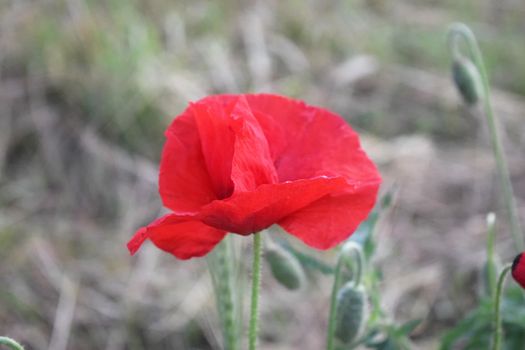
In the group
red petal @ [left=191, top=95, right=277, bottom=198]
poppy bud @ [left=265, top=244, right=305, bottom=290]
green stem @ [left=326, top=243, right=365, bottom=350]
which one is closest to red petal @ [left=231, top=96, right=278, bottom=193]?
red petal @ [left=191, top=95, right=277, bottom=198]

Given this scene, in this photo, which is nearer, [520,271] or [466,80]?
[520,271]

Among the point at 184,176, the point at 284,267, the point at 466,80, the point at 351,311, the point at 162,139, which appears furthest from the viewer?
the point at 162,139

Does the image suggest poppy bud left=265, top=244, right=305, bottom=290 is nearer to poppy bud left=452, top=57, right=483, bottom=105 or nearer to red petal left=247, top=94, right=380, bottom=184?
red petal left=247, top=94, right=380, bottom=184

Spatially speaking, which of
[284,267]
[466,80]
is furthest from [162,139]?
[284,267]

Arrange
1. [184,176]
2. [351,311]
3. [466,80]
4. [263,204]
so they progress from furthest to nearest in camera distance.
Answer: [466,80] < [351,311] < [184,176] < [263,204]

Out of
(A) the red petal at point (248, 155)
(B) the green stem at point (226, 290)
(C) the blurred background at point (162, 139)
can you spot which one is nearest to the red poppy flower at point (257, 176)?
(A) the red petal at point (248, 155)

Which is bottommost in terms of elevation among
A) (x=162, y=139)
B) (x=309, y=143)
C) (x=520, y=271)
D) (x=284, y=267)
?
(x=162, y=139)

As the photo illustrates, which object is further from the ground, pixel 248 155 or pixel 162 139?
pixel 248 155

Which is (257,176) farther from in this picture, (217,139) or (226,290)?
(226,290)

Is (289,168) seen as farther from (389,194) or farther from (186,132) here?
(389,194)
